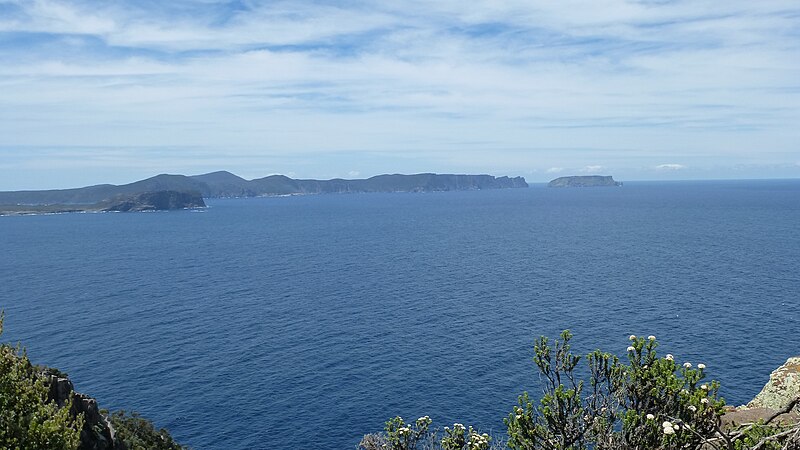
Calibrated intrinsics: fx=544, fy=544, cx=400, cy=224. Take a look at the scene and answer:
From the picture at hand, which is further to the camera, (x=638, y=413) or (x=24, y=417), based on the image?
(x=638, y=413)

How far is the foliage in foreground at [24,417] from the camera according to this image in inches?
756

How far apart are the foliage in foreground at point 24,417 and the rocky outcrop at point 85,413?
1577 cm

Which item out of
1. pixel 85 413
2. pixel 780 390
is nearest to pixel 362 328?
pixel 85 413

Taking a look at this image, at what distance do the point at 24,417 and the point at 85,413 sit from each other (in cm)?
2010

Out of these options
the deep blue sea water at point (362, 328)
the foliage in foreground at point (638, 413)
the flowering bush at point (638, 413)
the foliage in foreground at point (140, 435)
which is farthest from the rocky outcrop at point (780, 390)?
the foliage in foreground at point (140, 435)

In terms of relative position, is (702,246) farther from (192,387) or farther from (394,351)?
(192,387)

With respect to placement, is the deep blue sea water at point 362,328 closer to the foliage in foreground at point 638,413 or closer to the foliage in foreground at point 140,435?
the foliage in foreground at point 140,435

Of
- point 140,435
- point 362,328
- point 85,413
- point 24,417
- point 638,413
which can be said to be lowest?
point 362,328

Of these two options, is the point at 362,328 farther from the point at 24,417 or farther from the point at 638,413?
the point at 638,413

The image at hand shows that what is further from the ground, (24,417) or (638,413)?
(24,417)

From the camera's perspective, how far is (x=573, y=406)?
904 inches

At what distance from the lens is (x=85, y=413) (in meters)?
37.8

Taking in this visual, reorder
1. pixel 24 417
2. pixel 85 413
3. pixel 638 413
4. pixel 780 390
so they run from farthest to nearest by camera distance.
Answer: pixel 780 390 < pixel 85 413 < pixel 638 413 < pixel 24 417

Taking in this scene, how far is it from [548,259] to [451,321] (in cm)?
7049
